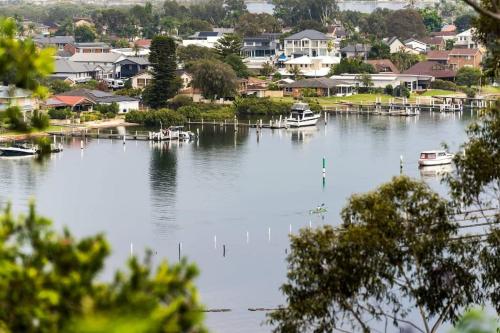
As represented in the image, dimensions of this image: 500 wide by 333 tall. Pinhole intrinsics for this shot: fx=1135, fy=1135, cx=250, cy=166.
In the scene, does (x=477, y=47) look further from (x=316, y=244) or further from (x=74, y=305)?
(x=74, y=305)

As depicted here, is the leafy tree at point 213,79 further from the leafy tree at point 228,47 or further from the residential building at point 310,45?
the residential building at point 310,45

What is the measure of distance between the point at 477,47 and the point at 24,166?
25.3 meters

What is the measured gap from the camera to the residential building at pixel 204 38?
47.1 metres

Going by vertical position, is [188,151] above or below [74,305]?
below

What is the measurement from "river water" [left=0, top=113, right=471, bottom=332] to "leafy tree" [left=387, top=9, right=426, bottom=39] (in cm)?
2076

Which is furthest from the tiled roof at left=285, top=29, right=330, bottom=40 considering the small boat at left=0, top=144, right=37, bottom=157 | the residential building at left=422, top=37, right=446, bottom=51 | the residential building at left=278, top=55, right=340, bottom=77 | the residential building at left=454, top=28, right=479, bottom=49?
the small boat at left=0, top=144, right=37, bottom=157

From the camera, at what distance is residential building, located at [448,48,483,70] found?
4194 centimetres

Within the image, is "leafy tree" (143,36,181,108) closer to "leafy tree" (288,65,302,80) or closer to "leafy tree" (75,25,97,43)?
"leafy tree" (288,65,302,80)

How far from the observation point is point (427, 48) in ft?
158

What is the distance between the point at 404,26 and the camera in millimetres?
51312

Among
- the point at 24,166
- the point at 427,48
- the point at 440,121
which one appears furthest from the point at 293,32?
the point at 24,166

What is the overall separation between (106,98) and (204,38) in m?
16.8

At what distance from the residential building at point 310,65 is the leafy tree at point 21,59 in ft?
119

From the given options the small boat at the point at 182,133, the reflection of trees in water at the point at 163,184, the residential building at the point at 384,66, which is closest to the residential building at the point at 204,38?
the residential building at the point at 384,66
